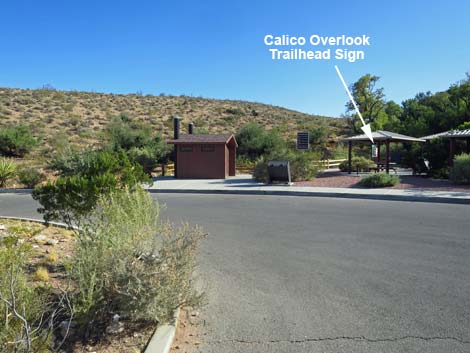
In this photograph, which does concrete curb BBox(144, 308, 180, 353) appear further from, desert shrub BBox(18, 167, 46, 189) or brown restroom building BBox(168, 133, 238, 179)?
brown restroom building BBox(168, 133, 238, 179)

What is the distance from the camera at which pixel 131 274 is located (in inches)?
138

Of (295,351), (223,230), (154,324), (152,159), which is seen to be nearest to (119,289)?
(154,324)

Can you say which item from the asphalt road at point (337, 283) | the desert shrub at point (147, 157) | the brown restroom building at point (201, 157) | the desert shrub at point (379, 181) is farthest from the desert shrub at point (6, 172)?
the desert shrub at point (379, 181)

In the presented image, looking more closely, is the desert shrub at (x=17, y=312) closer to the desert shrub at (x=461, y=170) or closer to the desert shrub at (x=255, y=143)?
the desert shrub at (x=461, y=170)

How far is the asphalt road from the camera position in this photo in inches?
138

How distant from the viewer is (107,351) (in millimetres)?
3186

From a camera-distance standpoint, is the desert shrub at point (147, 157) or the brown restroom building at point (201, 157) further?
the desert shrub at point (147, 157)

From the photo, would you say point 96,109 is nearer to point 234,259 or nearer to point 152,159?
point 152,159

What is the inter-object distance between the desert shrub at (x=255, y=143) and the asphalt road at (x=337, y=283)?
2274cm

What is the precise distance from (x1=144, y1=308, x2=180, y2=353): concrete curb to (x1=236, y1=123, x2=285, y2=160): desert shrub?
28.8 metres

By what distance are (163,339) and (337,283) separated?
2544 mm

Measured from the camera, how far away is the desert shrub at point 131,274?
3.45 metres

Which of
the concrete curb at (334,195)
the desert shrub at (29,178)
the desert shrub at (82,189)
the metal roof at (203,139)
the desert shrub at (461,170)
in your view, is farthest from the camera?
the metal roof at (203,139)

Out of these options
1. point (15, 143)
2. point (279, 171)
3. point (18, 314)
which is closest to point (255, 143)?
point (279, 171)
